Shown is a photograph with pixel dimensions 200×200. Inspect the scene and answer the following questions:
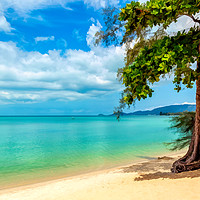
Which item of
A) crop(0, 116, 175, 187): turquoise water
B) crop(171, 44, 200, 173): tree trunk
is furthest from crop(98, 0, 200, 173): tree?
crop(0, 116, 175, 187): turquoise water

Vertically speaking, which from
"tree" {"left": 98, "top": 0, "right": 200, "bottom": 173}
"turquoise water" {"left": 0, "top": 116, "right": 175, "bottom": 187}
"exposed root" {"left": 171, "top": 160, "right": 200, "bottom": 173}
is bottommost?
"turquoise water" {"left": 0, "top": 116, "right": 175, "bottom": 187}

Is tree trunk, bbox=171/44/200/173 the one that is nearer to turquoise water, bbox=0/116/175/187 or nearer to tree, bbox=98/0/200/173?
tree, bbox=98/0/200/173

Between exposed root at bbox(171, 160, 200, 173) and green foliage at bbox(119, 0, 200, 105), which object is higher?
green foliage at bbox(119, 0, 200, 105)

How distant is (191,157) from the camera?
8328 millimetres

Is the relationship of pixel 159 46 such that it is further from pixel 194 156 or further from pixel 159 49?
pixel 194 156

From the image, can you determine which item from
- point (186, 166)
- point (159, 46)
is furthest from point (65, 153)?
point (159, 46)

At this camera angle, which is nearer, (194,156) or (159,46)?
(159,46)

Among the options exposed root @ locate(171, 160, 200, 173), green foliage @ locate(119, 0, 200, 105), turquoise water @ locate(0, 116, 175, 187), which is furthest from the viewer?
turquoise water @ locate(0, 116, 175, 187)

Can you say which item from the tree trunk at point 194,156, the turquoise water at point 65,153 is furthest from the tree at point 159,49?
the turquoise water at point 65,153

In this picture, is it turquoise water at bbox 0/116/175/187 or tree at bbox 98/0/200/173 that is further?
turquoise water at bbox 0/116/175/187

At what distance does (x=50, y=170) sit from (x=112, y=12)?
39.0ft

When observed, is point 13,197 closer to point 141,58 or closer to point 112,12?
point 141,58

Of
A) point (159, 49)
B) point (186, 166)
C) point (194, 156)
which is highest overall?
point (159, 49)

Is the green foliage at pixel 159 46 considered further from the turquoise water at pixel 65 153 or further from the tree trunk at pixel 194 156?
the turquoise water at pixel 65 153
